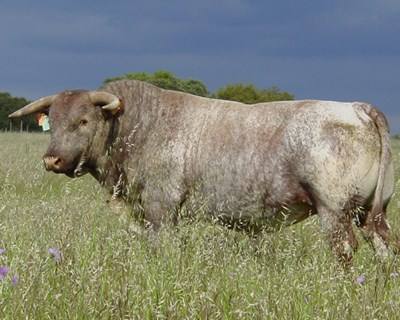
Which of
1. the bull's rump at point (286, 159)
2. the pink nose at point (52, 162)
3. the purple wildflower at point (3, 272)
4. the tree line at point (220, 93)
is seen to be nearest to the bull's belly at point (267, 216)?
the bull's rump at point (286, 159)

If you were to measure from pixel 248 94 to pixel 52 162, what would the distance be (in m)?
54.8

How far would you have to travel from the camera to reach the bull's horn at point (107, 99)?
7.74 metres

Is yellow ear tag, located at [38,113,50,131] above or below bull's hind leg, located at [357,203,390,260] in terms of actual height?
above

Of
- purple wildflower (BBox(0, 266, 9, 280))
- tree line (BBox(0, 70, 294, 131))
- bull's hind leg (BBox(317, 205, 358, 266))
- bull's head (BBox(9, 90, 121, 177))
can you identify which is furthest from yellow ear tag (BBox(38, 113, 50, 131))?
tree line (BBox(0, 70, 294, 131))

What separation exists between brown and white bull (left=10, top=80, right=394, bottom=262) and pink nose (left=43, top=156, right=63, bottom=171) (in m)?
0.01

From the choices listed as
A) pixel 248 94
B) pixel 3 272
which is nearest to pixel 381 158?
pixel 3 272

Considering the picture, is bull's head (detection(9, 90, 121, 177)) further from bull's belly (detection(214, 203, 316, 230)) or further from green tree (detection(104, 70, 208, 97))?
green tree (detection(104, 70, 208, 97))

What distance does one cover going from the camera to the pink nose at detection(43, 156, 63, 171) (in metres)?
7.43

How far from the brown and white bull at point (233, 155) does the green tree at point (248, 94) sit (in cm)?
5231

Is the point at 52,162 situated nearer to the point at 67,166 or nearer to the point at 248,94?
the point at 67,166

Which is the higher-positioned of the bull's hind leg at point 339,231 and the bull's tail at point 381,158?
the bull's tail at point 381,158

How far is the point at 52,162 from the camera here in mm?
7430

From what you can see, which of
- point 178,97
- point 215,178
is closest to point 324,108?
point 215,178

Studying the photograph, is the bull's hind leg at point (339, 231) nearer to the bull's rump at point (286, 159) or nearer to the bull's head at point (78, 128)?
the bull's rump at point (286, 159)
